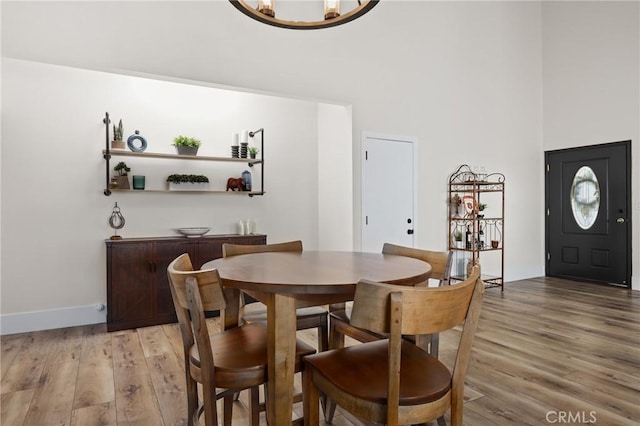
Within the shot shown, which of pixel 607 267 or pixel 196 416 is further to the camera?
pixel 607 267

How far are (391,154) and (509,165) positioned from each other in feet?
7.82

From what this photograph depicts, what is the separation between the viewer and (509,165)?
621 centimetres

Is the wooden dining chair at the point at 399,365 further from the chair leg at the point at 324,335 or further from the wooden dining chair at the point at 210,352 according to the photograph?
the chair leg at the point at 324,335

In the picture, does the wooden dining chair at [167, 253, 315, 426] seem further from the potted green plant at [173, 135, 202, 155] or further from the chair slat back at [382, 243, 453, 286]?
the potted green plant at [173, 135, 202, 155]

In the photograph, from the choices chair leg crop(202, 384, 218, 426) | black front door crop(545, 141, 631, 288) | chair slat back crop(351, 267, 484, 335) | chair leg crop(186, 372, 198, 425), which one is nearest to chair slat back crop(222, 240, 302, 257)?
chair leg crop(186, 372, 198, 425)

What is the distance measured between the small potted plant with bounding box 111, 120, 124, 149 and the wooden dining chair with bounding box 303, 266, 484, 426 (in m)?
3.32

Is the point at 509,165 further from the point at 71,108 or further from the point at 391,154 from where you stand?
the point at 71,108

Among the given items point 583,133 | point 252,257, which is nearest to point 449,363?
point 252,257

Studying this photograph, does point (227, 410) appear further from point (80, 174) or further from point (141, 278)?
point (80, 174)

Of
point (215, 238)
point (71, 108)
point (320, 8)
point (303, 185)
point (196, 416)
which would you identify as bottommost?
point (196, 416)

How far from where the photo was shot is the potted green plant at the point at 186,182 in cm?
431

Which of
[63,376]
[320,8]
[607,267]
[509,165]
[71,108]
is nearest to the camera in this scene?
[63,376]

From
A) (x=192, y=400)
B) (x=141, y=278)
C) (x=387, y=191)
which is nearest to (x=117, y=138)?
(x=141, y=278)

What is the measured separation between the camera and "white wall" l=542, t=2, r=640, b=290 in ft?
17.6
